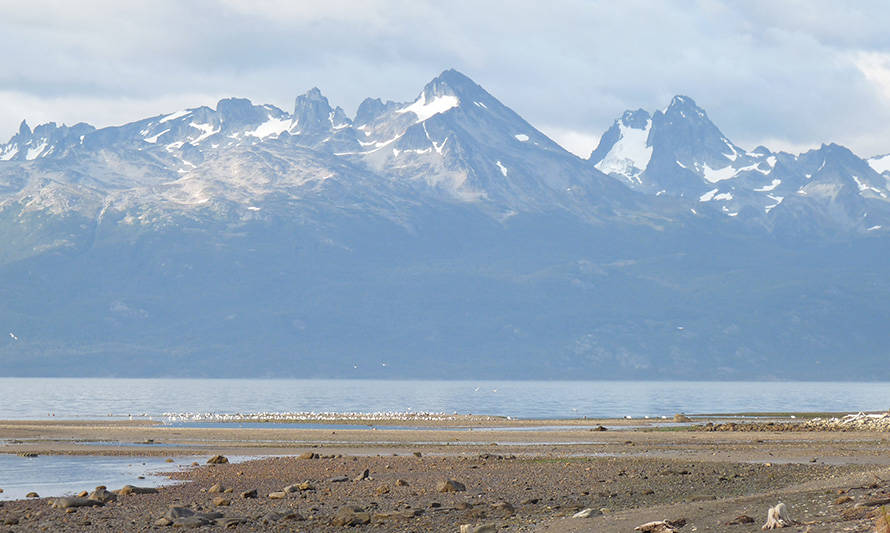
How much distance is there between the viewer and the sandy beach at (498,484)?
31359 mm

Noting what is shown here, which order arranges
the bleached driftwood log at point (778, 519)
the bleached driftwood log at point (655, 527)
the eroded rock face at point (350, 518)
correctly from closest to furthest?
the bleached driftwood log at point (778, 519) < the bleached driftwood log at point (655, 527) < the eroded rock face at point (350, 518)

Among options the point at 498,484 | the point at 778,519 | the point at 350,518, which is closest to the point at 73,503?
the point at 350,518

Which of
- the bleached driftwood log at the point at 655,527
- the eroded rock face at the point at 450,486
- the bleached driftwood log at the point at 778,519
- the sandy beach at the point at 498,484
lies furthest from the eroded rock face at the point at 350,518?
the bleached driftwood log at the point at 778,519

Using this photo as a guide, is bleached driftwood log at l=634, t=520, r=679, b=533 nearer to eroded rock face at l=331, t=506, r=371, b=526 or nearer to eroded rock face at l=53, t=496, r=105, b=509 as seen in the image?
eroded rock face at l=331, t=506, r=371, b=526

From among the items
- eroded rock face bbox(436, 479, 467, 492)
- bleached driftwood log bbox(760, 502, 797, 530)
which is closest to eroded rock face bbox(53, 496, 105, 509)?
eroded rock face bbox(436, 479, 467, 492)

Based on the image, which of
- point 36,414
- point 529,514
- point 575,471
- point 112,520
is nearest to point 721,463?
point 575,471

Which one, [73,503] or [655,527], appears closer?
[655,527]

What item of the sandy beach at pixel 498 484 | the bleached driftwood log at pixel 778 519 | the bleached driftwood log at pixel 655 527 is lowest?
the sandy beach at pixel 498 484

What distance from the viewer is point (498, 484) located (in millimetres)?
42094

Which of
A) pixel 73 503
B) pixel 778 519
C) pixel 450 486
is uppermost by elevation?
pixel 778 519

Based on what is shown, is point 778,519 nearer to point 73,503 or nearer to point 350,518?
point 350,518

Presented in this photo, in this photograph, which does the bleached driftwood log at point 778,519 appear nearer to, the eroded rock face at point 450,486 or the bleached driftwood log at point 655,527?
the bleached driftwood log at point 655,527

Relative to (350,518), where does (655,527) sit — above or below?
above

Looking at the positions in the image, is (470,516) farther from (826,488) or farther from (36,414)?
(36,414)
